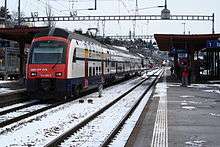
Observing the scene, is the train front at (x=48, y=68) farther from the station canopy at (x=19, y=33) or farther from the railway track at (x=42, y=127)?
the station canopy at (x=19, y=33)

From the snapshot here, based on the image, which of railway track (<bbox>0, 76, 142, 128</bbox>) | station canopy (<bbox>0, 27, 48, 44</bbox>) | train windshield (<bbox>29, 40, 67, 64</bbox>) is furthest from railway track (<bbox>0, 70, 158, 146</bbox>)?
station canopy (<bbox>0, 27, 48, 44</bbox>)

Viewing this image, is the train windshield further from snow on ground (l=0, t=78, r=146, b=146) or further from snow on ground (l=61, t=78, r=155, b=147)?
snow on ground (l=61, t=78, r=155, b=147)

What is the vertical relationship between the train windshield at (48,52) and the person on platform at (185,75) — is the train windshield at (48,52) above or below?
above

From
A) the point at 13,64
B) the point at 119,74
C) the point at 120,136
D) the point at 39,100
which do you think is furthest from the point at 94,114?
the point at 13,64

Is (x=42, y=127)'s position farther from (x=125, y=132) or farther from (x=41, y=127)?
(x=125, y=132)

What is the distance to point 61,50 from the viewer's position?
23.4 meters

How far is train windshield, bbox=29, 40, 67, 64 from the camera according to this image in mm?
23297

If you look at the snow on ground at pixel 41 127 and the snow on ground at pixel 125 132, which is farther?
the snow on ground at pixel 41 127

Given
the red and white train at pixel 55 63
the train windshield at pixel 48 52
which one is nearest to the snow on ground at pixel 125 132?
the red and white train at pixel 55 63

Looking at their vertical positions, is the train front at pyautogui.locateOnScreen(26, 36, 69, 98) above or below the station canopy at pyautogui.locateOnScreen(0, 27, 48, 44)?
below

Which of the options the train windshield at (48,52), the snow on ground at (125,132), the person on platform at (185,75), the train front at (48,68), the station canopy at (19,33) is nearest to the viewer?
the snow on ground at (125,132)

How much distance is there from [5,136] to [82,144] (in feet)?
7.39

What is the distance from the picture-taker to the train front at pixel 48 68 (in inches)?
907

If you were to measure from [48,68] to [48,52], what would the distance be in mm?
828
